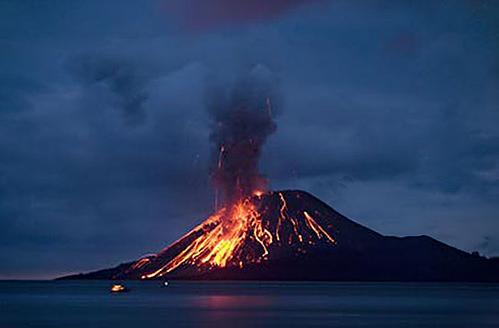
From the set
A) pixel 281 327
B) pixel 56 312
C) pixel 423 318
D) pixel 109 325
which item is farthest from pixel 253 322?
pixel 56 312

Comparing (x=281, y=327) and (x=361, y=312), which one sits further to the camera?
(x=361, y=312)

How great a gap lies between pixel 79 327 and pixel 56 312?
21950 millimetres

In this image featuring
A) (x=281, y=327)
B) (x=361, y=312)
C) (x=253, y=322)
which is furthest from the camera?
(x=361, y=312)

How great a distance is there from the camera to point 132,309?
93.7 metres

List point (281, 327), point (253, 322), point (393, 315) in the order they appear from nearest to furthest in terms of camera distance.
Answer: point (281, 327), point (253, 322), point (393, 315)

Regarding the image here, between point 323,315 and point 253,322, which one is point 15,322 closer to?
point 253,322

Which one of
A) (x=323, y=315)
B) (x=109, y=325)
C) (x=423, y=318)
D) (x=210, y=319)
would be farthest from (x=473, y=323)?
(x=109, y=325)

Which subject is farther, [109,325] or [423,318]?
[423,318]

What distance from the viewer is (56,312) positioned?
290ft

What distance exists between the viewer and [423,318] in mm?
79812

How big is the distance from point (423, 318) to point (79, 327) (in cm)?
3066

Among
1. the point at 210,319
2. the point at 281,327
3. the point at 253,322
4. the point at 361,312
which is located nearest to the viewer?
the point at 281,327

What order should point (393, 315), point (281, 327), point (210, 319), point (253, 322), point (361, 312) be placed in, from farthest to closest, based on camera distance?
1. point (361, 312)
2. point (393, 315)
3. point (210, 319)
4. point (253, 322)
5. point (281, 327)

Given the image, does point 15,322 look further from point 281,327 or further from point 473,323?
point 473,323
